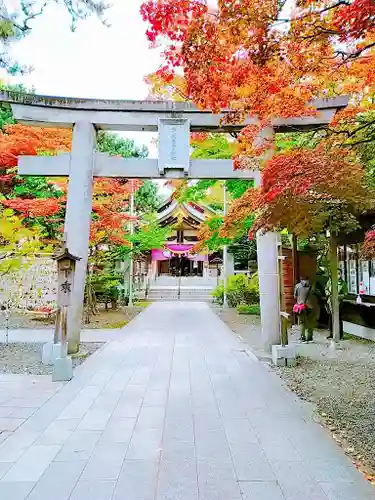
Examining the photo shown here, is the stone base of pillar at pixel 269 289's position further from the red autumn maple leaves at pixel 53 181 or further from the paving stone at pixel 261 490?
the red autumn maple leaves at pixel 53 181

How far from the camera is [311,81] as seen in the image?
659cm

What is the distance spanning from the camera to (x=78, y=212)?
26.6 ft

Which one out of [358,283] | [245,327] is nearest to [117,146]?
[245,327]

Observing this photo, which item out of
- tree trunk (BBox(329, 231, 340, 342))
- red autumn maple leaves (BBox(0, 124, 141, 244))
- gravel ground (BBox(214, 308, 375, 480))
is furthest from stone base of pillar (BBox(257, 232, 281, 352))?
red autumn maple leaves (BBox(0, 124, 141, 244))

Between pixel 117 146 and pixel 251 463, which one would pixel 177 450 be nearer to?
pixel 251 463

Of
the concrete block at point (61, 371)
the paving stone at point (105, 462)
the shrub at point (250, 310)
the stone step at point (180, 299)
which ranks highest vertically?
the stone step at point (180, 299)

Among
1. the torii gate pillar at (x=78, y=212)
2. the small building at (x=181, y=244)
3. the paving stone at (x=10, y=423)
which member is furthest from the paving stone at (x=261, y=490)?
the small building at (x=181, y=244)

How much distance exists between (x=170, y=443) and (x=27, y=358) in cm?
504

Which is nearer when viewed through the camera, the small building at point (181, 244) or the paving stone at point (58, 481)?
the paving stone at point (58, 481)

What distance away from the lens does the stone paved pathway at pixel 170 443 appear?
294 centimetres

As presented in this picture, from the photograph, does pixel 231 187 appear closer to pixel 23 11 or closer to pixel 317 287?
pixel 317 287

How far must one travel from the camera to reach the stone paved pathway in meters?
2.94

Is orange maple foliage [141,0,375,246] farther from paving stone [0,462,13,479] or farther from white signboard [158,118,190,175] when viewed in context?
paving stone [0,462,13,479]

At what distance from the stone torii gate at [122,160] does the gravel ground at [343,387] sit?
1.19 metres
